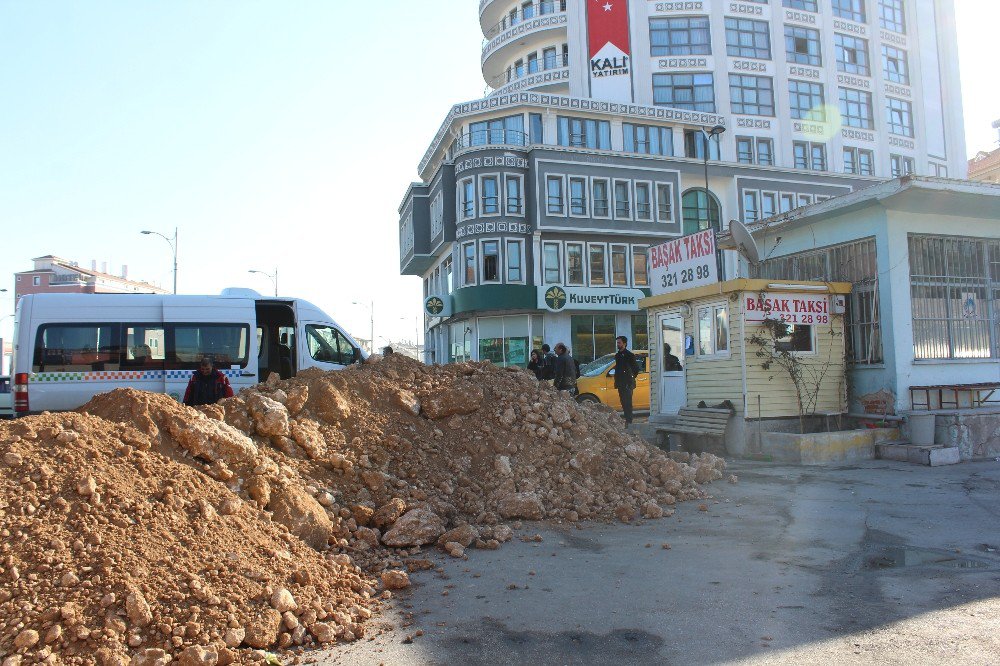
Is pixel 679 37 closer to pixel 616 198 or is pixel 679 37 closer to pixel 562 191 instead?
pixel 616 198

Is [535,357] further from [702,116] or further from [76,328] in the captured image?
[702,116]

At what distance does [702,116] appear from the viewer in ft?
131

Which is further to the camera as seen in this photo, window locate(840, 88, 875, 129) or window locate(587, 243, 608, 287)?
window locate(840, 88, 875, 129)

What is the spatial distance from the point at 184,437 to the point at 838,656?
17.2ft

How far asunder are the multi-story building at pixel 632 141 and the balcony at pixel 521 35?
0.13m

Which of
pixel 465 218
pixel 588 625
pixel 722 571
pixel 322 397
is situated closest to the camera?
pixel 588 625

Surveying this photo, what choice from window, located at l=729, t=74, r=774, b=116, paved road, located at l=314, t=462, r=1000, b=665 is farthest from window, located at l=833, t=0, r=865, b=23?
paved road, located at l=314, t=462, r=1000, b=665

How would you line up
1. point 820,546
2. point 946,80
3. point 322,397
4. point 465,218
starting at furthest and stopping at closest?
point 946,80 < point 465,218 < point 322,397 < point 820,546

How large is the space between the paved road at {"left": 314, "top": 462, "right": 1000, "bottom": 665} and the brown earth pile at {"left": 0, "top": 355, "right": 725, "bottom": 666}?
54cm

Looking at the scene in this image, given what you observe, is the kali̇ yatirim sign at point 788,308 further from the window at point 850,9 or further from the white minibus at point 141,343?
the window at point 850,9

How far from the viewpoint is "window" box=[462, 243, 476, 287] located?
117 ft

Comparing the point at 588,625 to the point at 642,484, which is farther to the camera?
the point at 642,484

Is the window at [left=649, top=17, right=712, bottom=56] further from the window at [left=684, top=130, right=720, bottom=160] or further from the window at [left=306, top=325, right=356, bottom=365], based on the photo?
the window at [left=306, top=325, right=356, bottom=365]

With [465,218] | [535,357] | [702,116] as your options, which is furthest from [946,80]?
[535,357]
